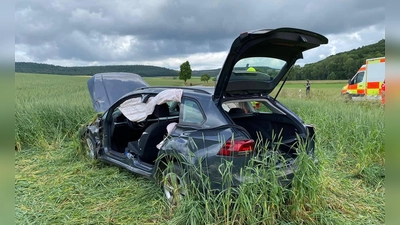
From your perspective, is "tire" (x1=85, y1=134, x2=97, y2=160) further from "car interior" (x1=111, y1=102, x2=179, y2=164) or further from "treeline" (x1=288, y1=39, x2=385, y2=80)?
"treeline" (x1=288, y1=39, x2=385, y2=80)

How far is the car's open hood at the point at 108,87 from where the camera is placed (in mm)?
7270

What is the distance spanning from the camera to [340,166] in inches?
182

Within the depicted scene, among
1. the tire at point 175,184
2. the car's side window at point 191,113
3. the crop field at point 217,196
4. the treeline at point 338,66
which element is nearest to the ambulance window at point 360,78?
the treeline at point 338,66

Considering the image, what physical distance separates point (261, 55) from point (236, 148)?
50.2 inches

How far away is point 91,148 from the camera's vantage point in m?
5.13

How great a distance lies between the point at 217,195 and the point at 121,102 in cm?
252

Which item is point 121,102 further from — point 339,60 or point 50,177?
point 339,60

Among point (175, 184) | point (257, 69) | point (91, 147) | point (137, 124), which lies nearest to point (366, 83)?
point (257, 69)

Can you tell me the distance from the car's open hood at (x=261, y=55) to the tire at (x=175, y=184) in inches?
36.1

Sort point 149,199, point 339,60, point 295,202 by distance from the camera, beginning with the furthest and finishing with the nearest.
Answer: point 339,60
point 149,199
point 295,202

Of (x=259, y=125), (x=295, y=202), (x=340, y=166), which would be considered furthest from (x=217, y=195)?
(x=340, y=166)

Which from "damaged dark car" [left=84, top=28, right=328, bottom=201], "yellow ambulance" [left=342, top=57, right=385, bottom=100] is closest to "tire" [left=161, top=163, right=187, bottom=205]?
"damaged dark car" [left=84, top=28, right=328, bottom=201]

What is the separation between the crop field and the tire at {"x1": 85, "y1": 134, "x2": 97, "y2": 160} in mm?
114

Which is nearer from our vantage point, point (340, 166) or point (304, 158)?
point (304, 158)
